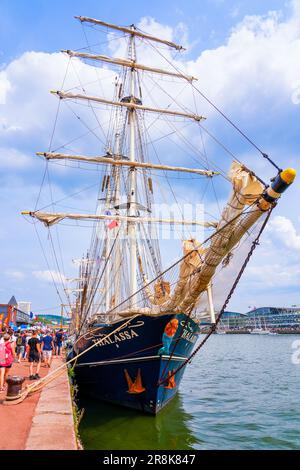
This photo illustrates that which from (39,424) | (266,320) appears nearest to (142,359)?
(39,424)

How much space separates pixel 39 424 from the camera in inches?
238

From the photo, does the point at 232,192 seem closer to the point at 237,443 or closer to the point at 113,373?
the point at 237,443

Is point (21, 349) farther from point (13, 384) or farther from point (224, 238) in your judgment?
point (224, 238)

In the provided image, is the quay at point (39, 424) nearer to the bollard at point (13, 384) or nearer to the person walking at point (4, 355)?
the bollard at point (13, 384)

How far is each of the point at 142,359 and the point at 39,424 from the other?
5223 millimetres

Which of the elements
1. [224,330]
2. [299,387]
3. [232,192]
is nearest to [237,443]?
[232,192]

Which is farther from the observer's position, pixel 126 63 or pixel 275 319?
pixel 275 319

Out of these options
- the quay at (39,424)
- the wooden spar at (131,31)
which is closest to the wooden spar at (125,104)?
the wooden spar at (131,31)

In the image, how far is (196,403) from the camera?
580 inches

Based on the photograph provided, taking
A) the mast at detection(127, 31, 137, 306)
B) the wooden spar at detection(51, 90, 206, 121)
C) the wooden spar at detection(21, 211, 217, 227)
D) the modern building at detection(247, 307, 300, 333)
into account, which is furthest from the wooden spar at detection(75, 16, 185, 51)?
the modern building at detection(247, 307, 300, 333)

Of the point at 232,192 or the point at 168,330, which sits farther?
the point at 168,330

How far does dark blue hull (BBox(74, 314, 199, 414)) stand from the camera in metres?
10.7
